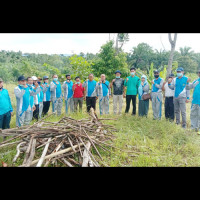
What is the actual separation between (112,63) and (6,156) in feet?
33.7

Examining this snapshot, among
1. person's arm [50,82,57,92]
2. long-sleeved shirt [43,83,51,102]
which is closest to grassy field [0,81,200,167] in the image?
long-sleeved shirt [43,83,51,102]

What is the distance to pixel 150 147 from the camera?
13.2 feet

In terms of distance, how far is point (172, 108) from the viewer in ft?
19.6

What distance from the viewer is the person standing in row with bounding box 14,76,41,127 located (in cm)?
482

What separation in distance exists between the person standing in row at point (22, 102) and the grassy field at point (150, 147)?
0.80 m

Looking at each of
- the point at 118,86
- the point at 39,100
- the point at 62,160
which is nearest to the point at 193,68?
the point at 118,86

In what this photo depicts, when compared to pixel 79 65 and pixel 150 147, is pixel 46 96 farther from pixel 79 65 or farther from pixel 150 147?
pixel 150 147

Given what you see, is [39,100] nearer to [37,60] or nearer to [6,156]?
[6,156]

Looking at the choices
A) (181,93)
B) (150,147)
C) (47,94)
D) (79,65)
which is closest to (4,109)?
(47,94)

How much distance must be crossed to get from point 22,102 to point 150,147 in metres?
3.53

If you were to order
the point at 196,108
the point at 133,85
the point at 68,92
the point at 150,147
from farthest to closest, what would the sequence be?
1. the point at 68,92
2. the point at 133,85
3. the point at 196,108
4. the point at 150,147

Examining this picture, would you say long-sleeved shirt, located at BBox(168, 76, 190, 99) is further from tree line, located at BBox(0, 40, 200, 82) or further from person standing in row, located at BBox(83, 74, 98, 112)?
tree line, located at BBox(0, 40, 200, 82)

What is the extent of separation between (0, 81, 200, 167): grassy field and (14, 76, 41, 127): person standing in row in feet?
2.64

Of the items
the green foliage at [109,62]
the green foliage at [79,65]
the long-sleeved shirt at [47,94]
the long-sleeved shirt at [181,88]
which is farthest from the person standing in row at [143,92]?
the green foliage at [109,62]
